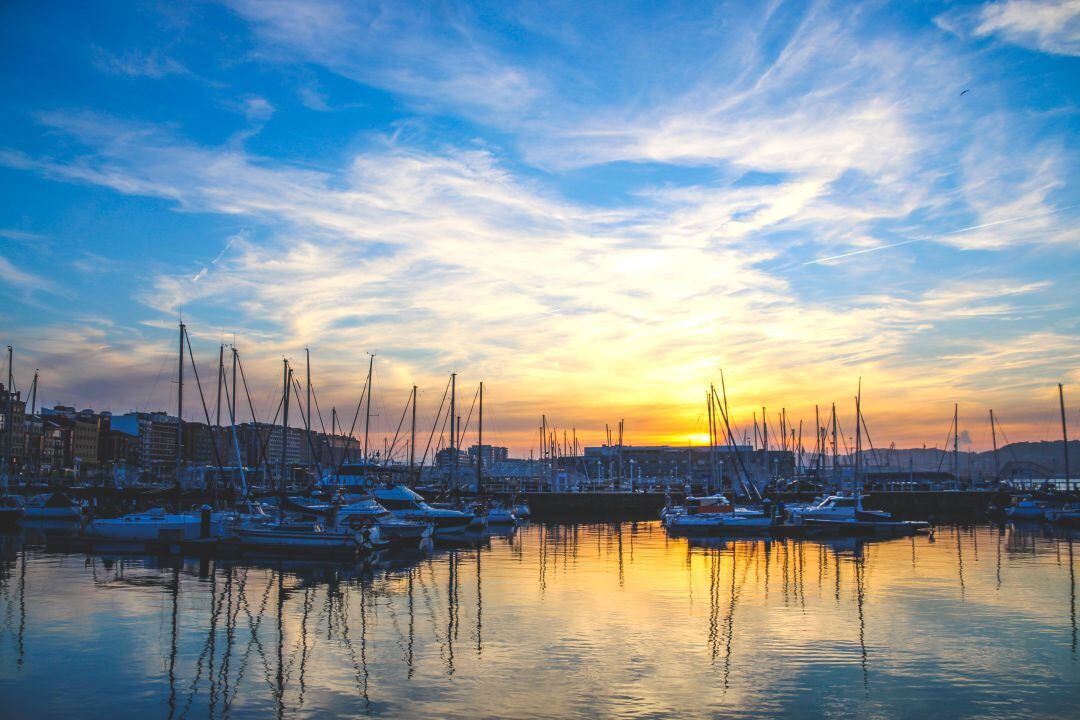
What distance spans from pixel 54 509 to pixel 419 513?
32.1 m

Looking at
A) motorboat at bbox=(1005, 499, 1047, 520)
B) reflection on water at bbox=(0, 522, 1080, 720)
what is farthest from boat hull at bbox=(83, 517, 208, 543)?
motorboat at bbox=(1005, 499, 1047, 520)

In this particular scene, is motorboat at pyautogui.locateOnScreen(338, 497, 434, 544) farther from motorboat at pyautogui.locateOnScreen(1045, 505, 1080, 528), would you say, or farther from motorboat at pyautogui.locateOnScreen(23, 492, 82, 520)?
motorboat at pyautogui.locateOnScreen(1045, 505, 1080, 528)

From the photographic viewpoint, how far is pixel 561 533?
2766 inches

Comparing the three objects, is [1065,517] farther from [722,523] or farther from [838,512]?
[722,523]

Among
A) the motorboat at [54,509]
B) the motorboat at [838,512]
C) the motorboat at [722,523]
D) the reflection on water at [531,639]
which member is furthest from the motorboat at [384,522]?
the motorboat at [54,509]

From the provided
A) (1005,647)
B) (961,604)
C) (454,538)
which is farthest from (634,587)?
(454,538)

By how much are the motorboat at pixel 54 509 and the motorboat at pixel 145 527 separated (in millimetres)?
19151

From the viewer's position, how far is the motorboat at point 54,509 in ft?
237

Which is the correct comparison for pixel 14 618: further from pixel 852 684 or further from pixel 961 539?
pixel 961 539

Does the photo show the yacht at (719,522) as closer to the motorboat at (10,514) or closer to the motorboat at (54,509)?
the motorboat at (54,509)

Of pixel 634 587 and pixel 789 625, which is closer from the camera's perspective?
pixel 789 625

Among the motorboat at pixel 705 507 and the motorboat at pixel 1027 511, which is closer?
the motorboat at pixel 705 507

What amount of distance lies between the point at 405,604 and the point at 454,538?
3329 centimetres

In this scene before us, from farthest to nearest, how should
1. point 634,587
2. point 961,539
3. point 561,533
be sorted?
1. point 561,533
2. point 961,539
3. point 634,587
